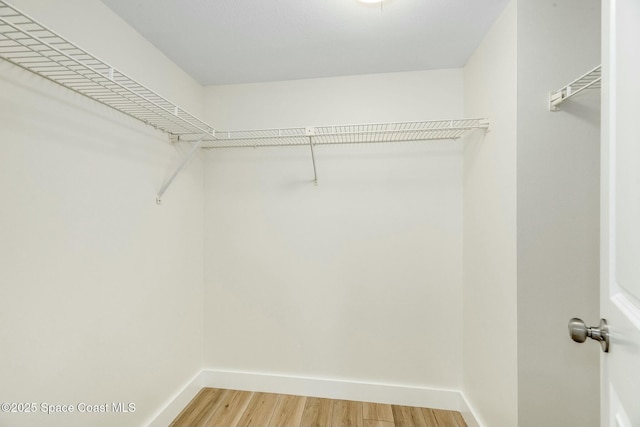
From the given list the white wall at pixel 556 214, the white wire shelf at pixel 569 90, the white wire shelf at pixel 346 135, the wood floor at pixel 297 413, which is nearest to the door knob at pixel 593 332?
the white wall at pixel 556 214

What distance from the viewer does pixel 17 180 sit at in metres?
0.95

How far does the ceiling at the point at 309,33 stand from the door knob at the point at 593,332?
1346 mm

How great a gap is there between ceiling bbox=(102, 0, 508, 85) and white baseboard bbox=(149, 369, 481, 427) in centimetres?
209

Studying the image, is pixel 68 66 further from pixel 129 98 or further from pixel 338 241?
pixel 338 241

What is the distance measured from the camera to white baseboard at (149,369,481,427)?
1813mm

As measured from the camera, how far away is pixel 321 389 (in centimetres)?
195

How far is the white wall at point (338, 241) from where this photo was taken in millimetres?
1859

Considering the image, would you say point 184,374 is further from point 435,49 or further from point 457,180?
point 435,49

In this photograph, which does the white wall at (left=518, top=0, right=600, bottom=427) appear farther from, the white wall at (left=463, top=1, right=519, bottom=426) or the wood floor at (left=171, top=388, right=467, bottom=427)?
the wood floor at (left=171, top=388, right=467, bottom=427)

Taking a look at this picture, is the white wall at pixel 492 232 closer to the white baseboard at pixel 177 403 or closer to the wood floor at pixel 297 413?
the wood floor at pixel 297 413

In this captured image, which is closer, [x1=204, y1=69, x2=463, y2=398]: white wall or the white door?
the white door

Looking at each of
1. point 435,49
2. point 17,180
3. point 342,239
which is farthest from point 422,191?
point 17,180

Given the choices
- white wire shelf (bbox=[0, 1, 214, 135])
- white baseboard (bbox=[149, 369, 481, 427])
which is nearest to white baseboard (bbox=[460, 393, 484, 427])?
white baseboard (bbox=[149, 369, 481, 427])

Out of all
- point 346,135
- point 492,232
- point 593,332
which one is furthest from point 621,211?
point 346,135
